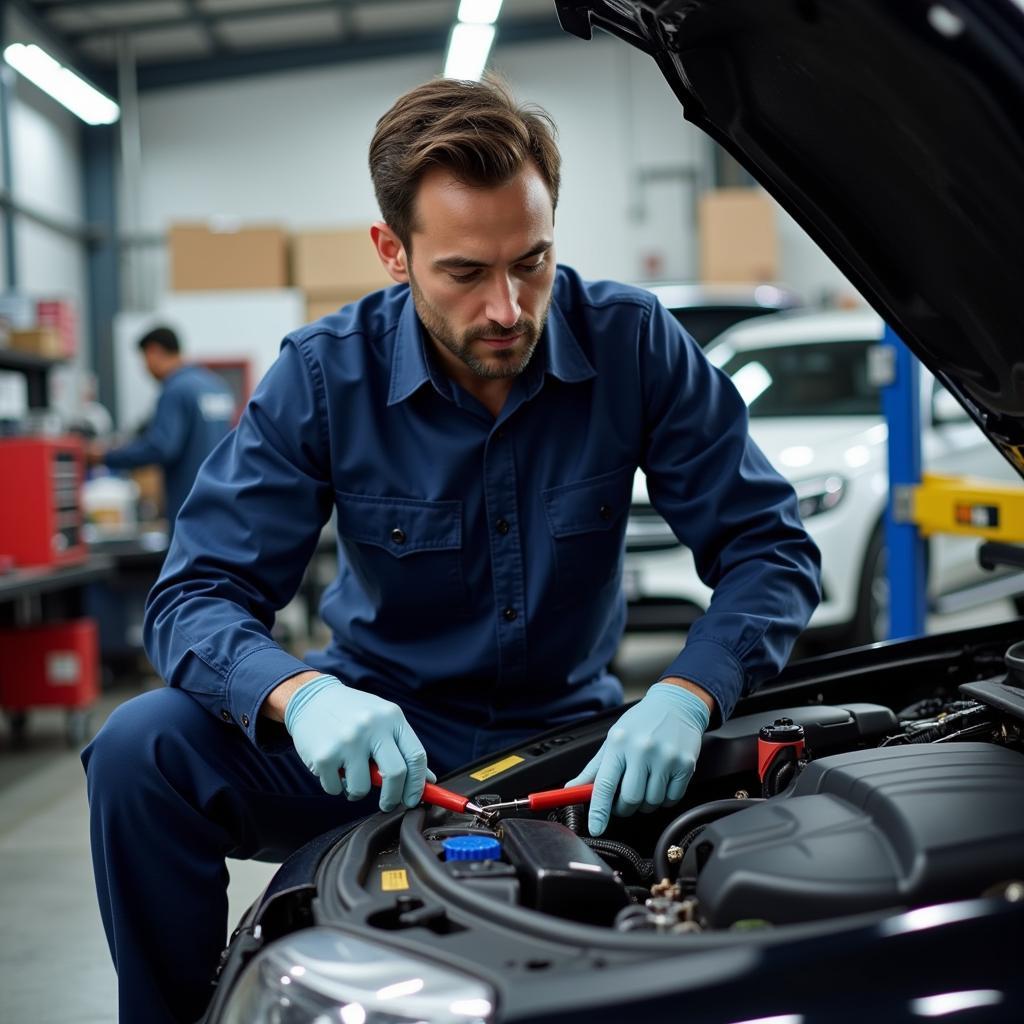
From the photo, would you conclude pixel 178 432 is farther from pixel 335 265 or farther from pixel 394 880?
pixel 394 880

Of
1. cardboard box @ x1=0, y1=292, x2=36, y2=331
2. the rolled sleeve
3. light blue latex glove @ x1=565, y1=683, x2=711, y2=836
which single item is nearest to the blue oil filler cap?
light blue latex glove @ x1=565, y1=683, x2=711, y2=836

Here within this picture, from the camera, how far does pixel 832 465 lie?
3.90m

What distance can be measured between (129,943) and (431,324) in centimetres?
83

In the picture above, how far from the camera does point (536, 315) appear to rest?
1.53m

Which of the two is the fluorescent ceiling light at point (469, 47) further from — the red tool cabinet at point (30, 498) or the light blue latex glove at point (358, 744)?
the light blue latex glove at point (358, 744)

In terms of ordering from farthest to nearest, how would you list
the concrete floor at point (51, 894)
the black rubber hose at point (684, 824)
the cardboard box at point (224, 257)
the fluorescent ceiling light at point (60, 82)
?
the cardboard box at point (224, 257) → the fluorescent ceiling light at point (60, 82) → the concrete floor at point (51, 894) → the black rubber hose at point (684, 824)

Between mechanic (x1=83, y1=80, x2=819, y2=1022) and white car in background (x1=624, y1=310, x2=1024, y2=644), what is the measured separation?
1.92m

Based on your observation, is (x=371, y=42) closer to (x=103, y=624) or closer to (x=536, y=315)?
(x=103, y=624)

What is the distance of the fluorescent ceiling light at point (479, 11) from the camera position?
7152mm

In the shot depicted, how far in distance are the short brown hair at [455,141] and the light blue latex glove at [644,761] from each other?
2.23 ft

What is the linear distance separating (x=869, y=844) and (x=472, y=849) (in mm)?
329

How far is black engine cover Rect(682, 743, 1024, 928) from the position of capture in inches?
34.4

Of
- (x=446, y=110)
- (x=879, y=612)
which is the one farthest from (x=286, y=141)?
(x=446, y=110)

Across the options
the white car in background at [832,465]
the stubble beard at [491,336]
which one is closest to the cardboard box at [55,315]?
the white car in background at [832,465]
